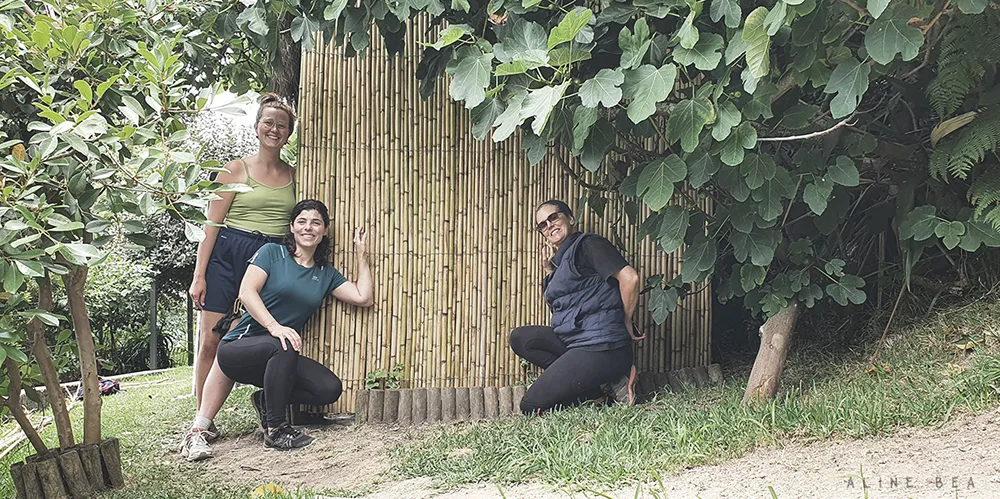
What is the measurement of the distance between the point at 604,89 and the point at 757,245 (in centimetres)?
101

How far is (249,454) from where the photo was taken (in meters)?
3.74

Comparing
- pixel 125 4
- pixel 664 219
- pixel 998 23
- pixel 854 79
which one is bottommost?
pixel 664 219

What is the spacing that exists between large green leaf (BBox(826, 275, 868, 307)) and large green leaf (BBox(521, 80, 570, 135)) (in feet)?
5.39

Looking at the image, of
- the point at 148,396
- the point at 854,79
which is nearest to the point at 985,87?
the point at 854,79

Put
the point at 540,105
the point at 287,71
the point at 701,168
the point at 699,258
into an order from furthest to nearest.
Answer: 1. the point at 287,71
2. the point at 699,258
3. the point at 701,168
4. the point at 540,105

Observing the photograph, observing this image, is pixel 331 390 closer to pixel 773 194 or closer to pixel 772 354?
pixel 772 354

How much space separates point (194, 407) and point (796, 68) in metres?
4.36

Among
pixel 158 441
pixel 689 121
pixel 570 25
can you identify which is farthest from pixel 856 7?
pixel 158 441

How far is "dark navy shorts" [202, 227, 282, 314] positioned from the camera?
409 cm

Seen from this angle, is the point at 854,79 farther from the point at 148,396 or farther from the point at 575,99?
the point at 148,396

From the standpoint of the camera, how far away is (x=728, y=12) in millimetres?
2602

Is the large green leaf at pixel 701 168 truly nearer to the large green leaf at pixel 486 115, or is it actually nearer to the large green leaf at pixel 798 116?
the large green leaf at pixel 798 116

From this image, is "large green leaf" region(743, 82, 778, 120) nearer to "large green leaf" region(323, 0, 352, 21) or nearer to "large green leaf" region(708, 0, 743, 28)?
"large green leaf" region(708, 0, 743, 28)

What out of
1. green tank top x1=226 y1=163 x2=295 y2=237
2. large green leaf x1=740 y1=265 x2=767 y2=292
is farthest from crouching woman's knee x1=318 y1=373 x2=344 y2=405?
large green leaf x1=740 y1=265 x2=767 y2=292
